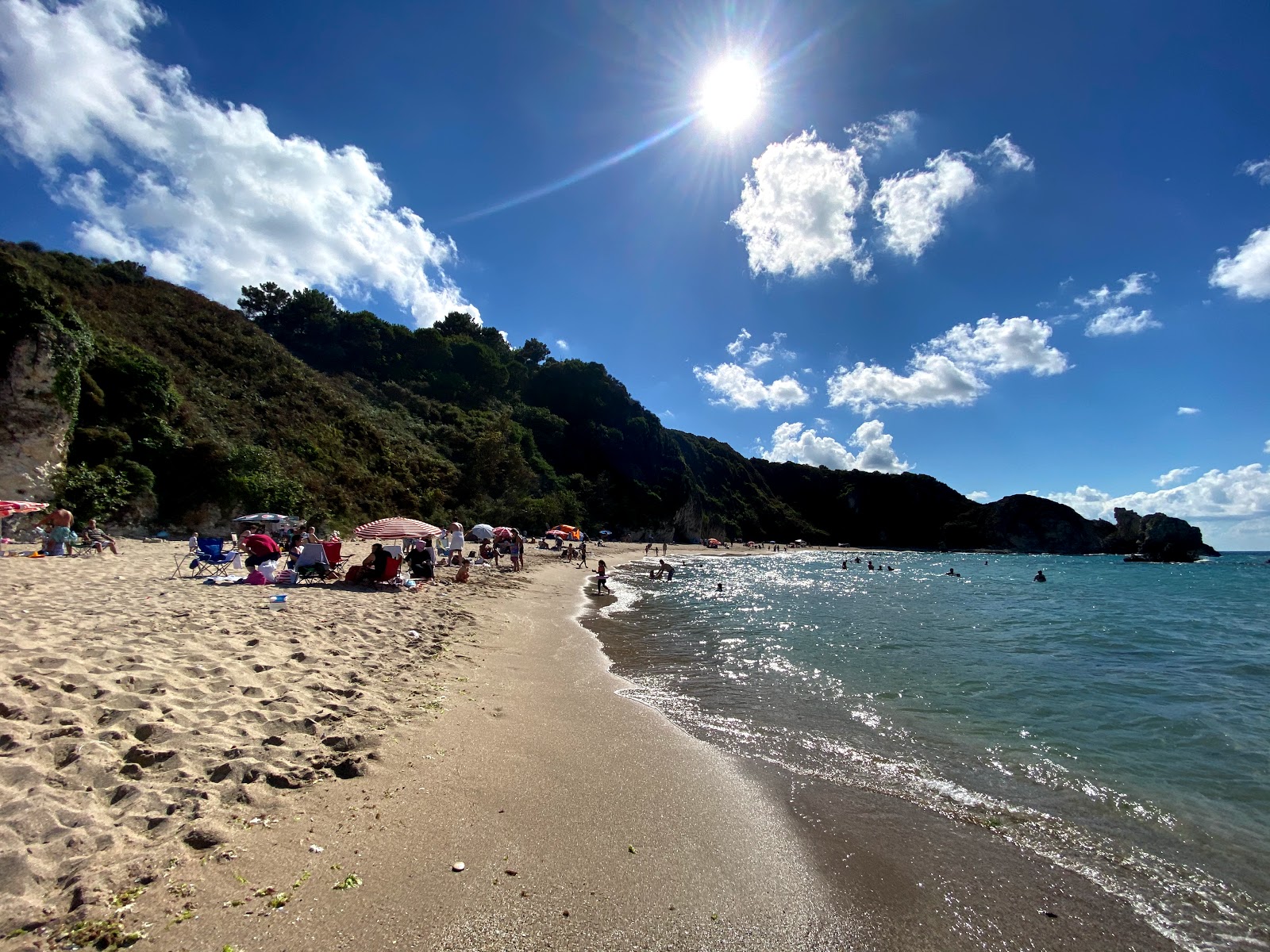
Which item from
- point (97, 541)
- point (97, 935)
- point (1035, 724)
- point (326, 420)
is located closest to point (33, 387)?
point (97, 541)

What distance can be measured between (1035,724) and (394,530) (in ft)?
57.9

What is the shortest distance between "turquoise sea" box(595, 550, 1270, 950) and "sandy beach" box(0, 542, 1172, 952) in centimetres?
73

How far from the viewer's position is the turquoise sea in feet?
15.6

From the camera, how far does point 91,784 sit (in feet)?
12.1

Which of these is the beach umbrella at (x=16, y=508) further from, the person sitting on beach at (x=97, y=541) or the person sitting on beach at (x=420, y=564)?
the person sitting on beach at (x=420, y=564)

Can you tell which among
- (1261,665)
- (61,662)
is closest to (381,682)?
(61,662)

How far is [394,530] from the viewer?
18016 mm

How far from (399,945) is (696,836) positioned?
8.35ft

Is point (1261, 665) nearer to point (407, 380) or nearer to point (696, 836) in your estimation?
point (696, 836)

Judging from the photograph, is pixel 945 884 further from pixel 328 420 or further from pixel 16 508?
pixel 328 420

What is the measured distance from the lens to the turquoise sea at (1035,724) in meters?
4.74

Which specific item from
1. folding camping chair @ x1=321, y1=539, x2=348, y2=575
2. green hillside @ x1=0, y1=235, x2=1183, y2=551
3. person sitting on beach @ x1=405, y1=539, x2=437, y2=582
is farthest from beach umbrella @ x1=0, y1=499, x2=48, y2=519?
person sitting on beach @ x1=405, y1=539, x2=437, y2=582

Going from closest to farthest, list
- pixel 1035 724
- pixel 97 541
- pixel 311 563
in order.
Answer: pixel 1035 724, pixel 311 563, pixel 97 541

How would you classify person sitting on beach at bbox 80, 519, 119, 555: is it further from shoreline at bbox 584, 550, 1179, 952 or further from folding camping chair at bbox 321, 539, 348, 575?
shoreline at bbox 584, 550, 1179, 952
